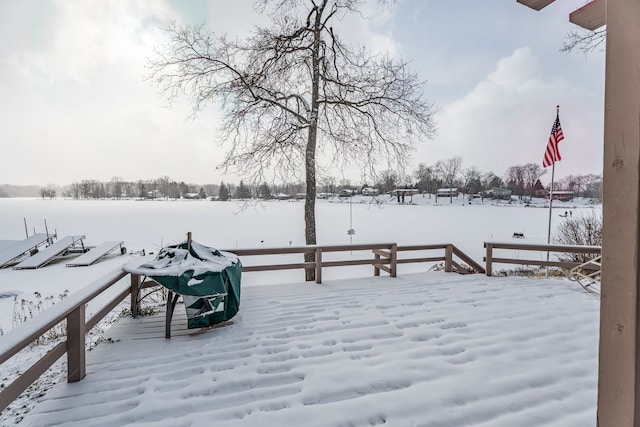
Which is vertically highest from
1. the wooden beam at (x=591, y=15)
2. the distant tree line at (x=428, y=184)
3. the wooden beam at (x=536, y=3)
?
the distant tree line at (x=428, y=184)

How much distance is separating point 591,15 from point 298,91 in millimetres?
6815

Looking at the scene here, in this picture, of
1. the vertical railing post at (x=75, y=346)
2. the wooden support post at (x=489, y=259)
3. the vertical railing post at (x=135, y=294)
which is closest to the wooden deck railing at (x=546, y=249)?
the wooden support post at (x=489, y=259)

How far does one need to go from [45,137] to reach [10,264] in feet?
19.7

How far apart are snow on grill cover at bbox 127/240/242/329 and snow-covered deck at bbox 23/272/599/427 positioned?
24 centimetres

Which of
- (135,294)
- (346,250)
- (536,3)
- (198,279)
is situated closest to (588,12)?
(536,3)

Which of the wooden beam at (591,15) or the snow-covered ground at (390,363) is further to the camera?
the snow-covered ground at (390,363)

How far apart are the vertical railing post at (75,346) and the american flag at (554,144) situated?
10232 mm

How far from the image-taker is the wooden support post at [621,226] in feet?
3.06

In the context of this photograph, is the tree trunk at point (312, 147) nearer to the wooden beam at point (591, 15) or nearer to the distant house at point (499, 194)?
the wooden beam at point (591, 15)

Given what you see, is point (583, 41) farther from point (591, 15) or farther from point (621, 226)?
point (621, 226)

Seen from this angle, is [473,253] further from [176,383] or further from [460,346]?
[176,383]

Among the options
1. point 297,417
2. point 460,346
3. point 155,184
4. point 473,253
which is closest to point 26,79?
point 297,417

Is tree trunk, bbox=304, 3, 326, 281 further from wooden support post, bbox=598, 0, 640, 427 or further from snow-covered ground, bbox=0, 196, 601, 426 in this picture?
wooden support post, bbox=598, 0, 640, 427

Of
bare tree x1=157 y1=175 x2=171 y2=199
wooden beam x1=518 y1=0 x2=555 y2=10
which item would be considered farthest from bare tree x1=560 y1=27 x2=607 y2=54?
bare tree x1=157 y1=175 x2=171 y2=199
